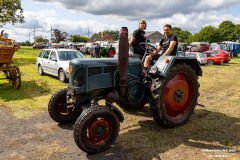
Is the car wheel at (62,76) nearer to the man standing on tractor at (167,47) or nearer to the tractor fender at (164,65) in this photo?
the man standing on tractor at (167,47)

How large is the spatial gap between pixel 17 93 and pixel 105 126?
582 cm

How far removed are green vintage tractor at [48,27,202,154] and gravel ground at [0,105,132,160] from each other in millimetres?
224

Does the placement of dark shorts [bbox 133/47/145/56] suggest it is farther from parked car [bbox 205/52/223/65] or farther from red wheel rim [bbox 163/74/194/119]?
parked car [bbox 205/52/223/65]

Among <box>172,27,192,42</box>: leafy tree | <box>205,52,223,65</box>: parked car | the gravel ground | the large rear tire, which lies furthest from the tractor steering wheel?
<box>172,27,192,42</box>: leafy tree

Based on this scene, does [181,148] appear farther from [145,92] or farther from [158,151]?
[145,92]

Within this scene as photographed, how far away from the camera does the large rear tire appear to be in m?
4.82

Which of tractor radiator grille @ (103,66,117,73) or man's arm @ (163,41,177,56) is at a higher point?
man's arm @ (163,41,177,56)

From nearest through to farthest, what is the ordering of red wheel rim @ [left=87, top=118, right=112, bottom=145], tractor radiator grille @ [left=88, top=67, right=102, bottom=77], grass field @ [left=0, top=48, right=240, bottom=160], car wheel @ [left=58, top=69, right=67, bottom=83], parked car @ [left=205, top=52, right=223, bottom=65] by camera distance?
red wheel rim @ [left=87, top=118, right=112, bottom=145], grass field @ [left=0, top=48, right=240, bottom=160], tractor radiator grille @ [left=88, top=67, right=102, bottom=77], car wheel @ [left=58, top=69, right=67, bottom=83], parked car @ [left=205, top=52, right=223, bottom=65]

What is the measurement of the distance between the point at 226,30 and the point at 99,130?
78677mm

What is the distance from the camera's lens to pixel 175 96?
208 inches


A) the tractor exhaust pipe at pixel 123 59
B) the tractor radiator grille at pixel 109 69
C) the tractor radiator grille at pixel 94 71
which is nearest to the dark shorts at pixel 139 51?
the tractor radiator grille at pixel 109 69

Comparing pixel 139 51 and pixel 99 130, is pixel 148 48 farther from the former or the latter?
pixel 99 130

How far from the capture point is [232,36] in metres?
72.4

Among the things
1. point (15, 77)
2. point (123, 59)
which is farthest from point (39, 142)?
point (15, 77)
